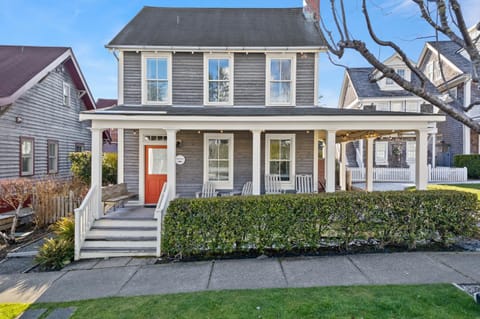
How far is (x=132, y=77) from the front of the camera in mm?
9508

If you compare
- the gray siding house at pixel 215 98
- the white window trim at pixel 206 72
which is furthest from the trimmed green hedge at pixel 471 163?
the white window trim at pixel 206 72

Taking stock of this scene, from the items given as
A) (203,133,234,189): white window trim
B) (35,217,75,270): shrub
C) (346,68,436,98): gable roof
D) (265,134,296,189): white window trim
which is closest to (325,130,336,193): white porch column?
(265,134,296,189): white window trim

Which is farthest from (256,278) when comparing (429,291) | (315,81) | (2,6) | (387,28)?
(2,6)

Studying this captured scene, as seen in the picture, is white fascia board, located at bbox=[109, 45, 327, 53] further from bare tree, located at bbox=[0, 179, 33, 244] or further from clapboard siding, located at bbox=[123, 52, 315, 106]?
bare tree, located at bbox=[0, 179, 33, 244]

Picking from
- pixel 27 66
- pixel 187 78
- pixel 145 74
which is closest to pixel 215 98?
pixel 187 78

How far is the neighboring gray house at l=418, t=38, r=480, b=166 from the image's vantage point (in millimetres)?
17547

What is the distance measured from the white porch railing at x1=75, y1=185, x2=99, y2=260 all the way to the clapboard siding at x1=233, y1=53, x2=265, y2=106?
5.56 meters

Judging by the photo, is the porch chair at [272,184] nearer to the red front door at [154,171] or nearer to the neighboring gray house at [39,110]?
the red front door at [154,171]

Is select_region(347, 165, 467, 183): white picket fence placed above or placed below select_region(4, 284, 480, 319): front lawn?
above

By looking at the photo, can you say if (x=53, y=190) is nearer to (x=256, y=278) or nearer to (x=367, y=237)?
(x=256, y=278)

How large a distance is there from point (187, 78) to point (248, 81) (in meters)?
2.23

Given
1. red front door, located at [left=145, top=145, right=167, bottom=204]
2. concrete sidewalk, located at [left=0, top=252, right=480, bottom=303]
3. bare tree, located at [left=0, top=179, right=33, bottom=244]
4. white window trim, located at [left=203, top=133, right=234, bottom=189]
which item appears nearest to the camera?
concrete sidewalk, located at [left=0, top=252, right=480, bottom=303]

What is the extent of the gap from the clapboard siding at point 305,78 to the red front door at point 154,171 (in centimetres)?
522

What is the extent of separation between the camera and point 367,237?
572 centimetres
